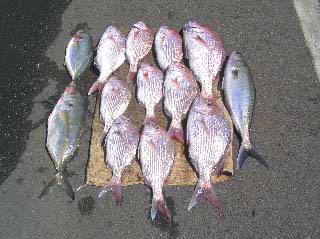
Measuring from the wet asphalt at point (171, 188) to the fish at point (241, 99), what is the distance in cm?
17

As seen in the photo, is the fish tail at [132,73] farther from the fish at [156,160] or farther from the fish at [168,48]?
the fish at [156,160]

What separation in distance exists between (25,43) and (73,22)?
1.91ft

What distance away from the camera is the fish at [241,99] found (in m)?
3.60

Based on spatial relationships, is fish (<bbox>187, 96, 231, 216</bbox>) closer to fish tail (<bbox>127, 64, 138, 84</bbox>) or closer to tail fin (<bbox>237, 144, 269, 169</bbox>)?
tail fin (<bbox>237, 144, 269, 169</bbox>)

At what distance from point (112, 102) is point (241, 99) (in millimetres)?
1189

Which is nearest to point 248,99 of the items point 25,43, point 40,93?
point 40,93

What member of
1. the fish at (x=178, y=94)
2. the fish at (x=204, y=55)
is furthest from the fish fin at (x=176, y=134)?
the fish at (x=204, y=55)

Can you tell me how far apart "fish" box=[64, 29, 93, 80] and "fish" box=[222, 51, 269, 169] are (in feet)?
4.63

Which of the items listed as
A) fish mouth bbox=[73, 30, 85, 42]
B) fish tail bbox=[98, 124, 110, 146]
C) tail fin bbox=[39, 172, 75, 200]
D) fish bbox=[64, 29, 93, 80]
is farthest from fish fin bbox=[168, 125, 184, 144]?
fish mouth bbox=[73, 30, 85, 42]

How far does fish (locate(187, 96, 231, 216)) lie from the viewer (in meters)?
3.38

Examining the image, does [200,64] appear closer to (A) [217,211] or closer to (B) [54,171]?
(A) [217,211]

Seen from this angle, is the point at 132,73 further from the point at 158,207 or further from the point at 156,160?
the point at 158,207

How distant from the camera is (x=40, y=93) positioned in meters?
4.23

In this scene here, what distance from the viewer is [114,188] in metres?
3.44
